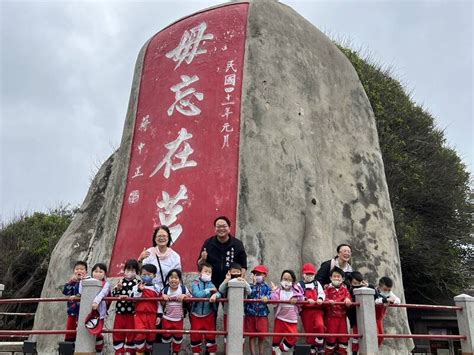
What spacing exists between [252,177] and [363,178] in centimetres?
316

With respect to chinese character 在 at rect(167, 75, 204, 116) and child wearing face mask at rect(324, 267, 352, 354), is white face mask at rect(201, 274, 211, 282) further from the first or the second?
chinese character 在 at rect(167, 75, 204, 116)

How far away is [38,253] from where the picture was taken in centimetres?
1994

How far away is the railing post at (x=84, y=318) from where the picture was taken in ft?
17.5

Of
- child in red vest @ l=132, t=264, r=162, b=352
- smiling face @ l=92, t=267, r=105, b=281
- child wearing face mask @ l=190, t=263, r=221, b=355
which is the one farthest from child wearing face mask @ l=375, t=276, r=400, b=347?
smiling face @ l=92, t=267, r=105, b=281

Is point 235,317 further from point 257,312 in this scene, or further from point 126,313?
point 126,313

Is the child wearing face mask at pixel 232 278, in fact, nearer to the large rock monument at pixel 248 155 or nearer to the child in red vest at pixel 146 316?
the child in red vest at pixel 146 316

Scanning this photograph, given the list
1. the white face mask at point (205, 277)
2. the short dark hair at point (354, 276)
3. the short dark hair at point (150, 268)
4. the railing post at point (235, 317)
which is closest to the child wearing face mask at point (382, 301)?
the short dark hair at point (354, 276)

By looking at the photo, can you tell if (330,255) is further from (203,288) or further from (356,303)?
(203,288)

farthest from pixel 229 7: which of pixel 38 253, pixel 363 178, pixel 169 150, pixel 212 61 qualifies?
pixel 38 253

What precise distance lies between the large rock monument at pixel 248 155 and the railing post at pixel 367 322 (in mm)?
1971

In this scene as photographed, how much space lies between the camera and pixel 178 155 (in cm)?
836

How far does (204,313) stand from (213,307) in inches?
5.5

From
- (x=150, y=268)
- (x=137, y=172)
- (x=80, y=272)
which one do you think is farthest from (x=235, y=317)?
(x=137, y=172)

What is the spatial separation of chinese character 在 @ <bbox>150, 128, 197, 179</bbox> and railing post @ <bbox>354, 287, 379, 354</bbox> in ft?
12.5
